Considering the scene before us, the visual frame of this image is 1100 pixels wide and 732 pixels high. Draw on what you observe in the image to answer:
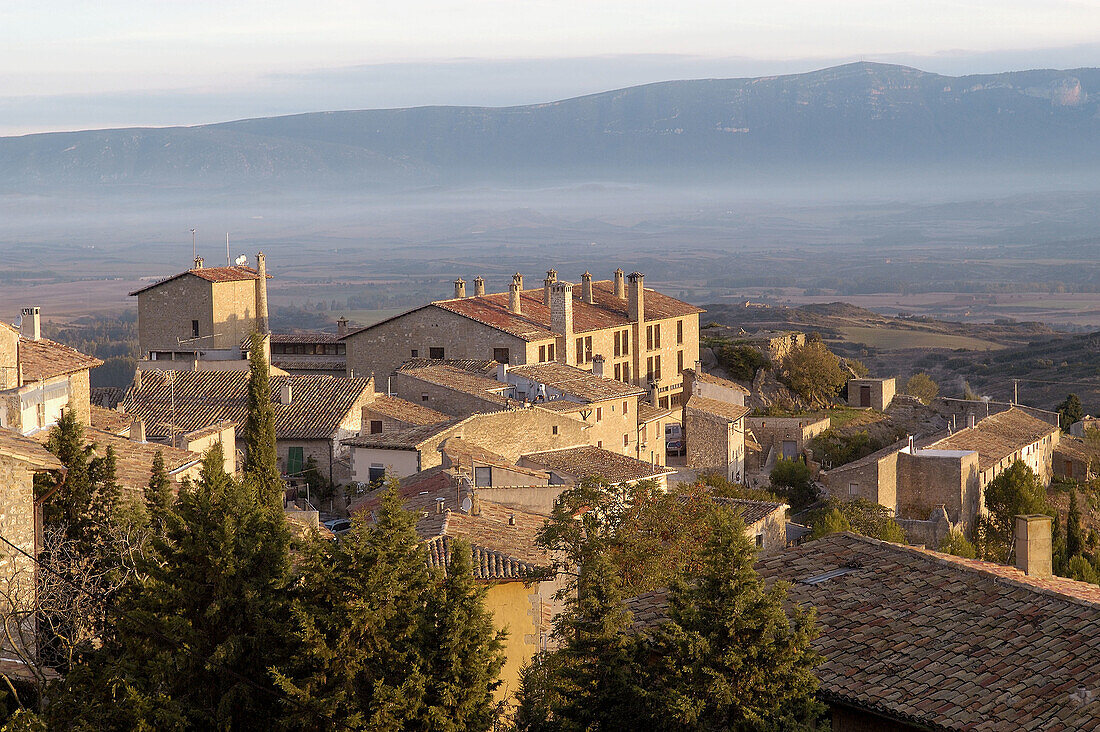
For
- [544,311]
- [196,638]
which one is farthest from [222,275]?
[196,638]

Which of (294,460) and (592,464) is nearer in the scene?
(592,464)

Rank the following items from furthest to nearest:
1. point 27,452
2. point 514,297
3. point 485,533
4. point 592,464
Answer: point 514,297 < point 592,464 < point 485,533 < point 27,452

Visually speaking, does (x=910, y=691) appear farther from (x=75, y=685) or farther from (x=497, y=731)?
(x=75, y=685)

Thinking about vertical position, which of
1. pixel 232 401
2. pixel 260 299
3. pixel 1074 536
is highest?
pixel 260 299

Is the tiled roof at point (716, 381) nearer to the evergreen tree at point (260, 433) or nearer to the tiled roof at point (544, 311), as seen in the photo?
the tiled roof at point (544, 311)

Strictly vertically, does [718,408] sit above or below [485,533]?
below

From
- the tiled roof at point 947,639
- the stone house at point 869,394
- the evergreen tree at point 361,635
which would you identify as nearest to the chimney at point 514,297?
the stone house at point 869,394

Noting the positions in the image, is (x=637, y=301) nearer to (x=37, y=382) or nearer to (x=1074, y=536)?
(x=1074, y=536)
